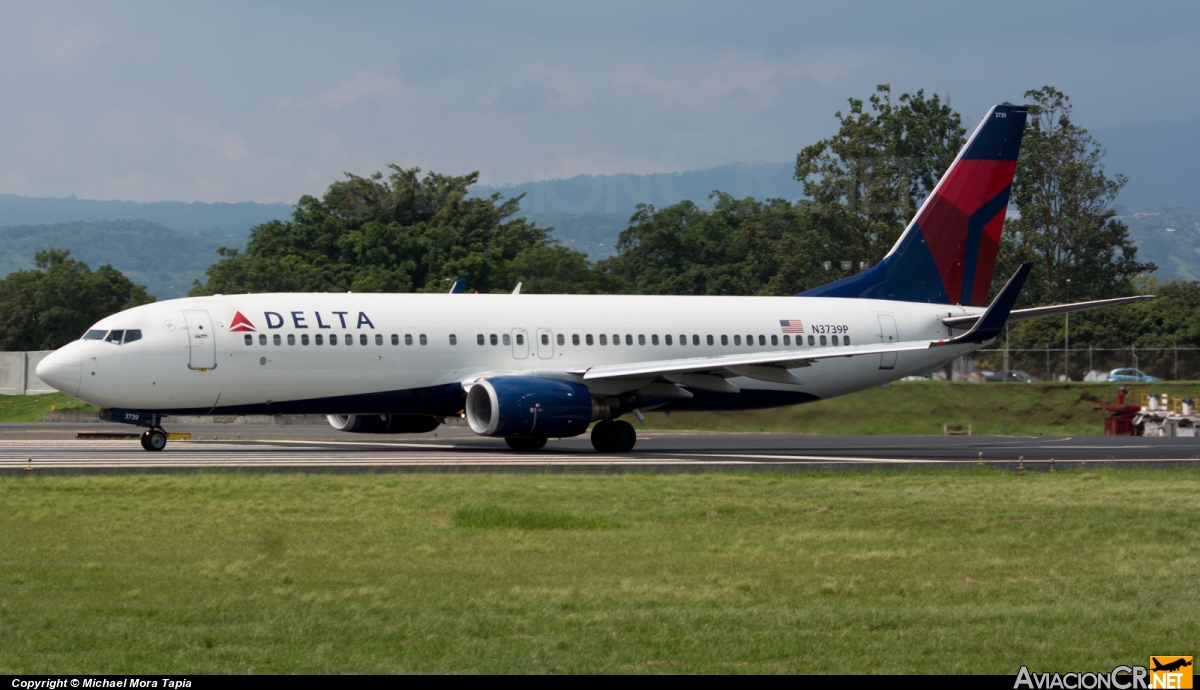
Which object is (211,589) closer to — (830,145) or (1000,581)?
(1000,581)

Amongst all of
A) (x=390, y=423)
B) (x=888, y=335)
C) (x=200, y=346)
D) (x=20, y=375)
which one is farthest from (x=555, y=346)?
(x=20, y=375)

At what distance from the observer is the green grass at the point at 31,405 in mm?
49019

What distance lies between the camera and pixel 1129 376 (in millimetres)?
58906

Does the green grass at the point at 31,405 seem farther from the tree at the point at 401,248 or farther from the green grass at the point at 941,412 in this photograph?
the green grass at the point at 941,412

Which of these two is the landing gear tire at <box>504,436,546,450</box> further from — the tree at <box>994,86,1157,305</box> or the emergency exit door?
the tree at <box>994,86,1157,305</box>

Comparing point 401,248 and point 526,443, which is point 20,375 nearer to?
point 401,248

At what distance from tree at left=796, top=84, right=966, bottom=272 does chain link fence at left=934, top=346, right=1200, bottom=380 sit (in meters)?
19.7

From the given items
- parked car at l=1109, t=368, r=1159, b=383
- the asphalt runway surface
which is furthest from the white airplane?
parked car at l=1109, t=368, r=1159, b=383

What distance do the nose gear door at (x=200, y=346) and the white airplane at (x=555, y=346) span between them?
30 mm

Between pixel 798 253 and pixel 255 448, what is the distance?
5507cm

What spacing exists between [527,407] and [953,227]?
13777 millimetres

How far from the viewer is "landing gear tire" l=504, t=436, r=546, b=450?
2916 centimetres

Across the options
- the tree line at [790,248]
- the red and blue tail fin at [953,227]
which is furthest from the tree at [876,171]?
the red and blue tail fin at [953,227]

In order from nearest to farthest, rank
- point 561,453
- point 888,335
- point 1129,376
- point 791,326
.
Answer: point 561,453 → point 791,326 → point 888,335 → point 1129,376
